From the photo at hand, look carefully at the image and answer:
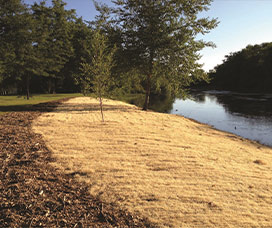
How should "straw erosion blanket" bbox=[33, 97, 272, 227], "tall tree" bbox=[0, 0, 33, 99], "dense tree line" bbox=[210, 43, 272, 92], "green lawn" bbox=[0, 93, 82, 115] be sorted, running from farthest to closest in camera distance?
"dense tree line" bbox=[210, 43, 272, 92] < "tall tree" bbox=[0, 0, 33, 99] < "green lawn" bbox=[0, 93, 82, 115] < "straw erosion blanket" bbox=[33, 97, 272, 227]

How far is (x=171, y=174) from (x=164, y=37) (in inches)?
649

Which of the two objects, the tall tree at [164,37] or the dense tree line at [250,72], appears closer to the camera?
the tall tree at [164,37]

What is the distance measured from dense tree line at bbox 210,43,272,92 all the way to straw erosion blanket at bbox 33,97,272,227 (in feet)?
242

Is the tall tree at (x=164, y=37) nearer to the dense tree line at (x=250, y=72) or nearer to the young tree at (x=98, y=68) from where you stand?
the young tree at (x=98, y=68)

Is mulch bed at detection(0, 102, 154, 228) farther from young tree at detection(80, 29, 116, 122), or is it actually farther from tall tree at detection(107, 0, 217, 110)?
tall tree at detection(107, 0, 217, 110)

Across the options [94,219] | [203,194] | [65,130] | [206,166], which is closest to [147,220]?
[94,219]

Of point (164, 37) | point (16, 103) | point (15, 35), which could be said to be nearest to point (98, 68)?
point (164, 37)

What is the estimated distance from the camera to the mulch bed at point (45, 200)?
15.4ft

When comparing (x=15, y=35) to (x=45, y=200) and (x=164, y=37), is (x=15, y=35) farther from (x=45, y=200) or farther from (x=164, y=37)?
(x=45, y=200)

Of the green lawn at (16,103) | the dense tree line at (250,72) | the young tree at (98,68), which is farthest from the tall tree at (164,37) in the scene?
the dense tree line at (250,72)

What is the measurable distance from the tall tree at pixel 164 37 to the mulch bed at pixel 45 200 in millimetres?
16280

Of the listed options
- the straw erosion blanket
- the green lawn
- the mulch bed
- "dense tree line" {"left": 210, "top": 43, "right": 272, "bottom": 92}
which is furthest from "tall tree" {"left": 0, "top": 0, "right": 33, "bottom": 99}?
"dense tree line" {"left": 210, "top": 43, "right": 272, "bottom": 92}

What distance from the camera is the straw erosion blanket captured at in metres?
5.37

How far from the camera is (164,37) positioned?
2050 centimetres
